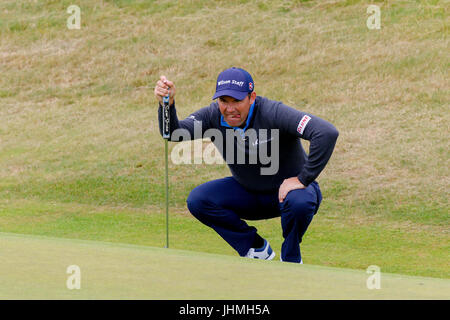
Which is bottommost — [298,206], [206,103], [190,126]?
[298,206]

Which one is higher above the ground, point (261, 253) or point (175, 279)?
point (261, 253)

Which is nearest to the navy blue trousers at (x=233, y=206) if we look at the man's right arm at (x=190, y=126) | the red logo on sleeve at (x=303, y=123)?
the man's right arm at (x=190, y=126)

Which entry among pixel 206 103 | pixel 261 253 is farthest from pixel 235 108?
pixel 206 103

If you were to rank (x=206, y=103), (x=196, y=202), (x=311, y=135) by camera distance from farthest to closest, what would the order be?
1. (x=206, y=103)
2. (x=196, y=202)
3. (x=311, y=135)

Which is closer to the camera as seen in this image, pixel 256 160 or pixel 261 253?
pixel 256 160

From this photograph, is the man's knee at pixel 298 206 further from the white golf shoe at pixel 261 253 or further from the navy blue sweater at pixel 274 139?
the white golf shoe at pixel 261 253

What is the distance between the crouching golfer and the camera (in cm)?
543

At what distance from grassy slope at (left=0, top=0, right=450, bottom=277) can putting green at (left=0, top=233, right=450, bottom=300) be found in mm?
2995

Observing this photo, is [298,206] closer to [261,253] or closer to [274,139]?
[274,139]

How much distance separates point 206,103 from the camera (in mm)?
15320

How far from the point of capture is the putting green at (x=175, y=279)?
324cm

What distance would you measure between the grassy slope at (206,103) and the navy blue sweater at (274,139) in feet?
4.89

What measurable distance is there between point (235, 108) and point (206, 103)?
9.74 metres
